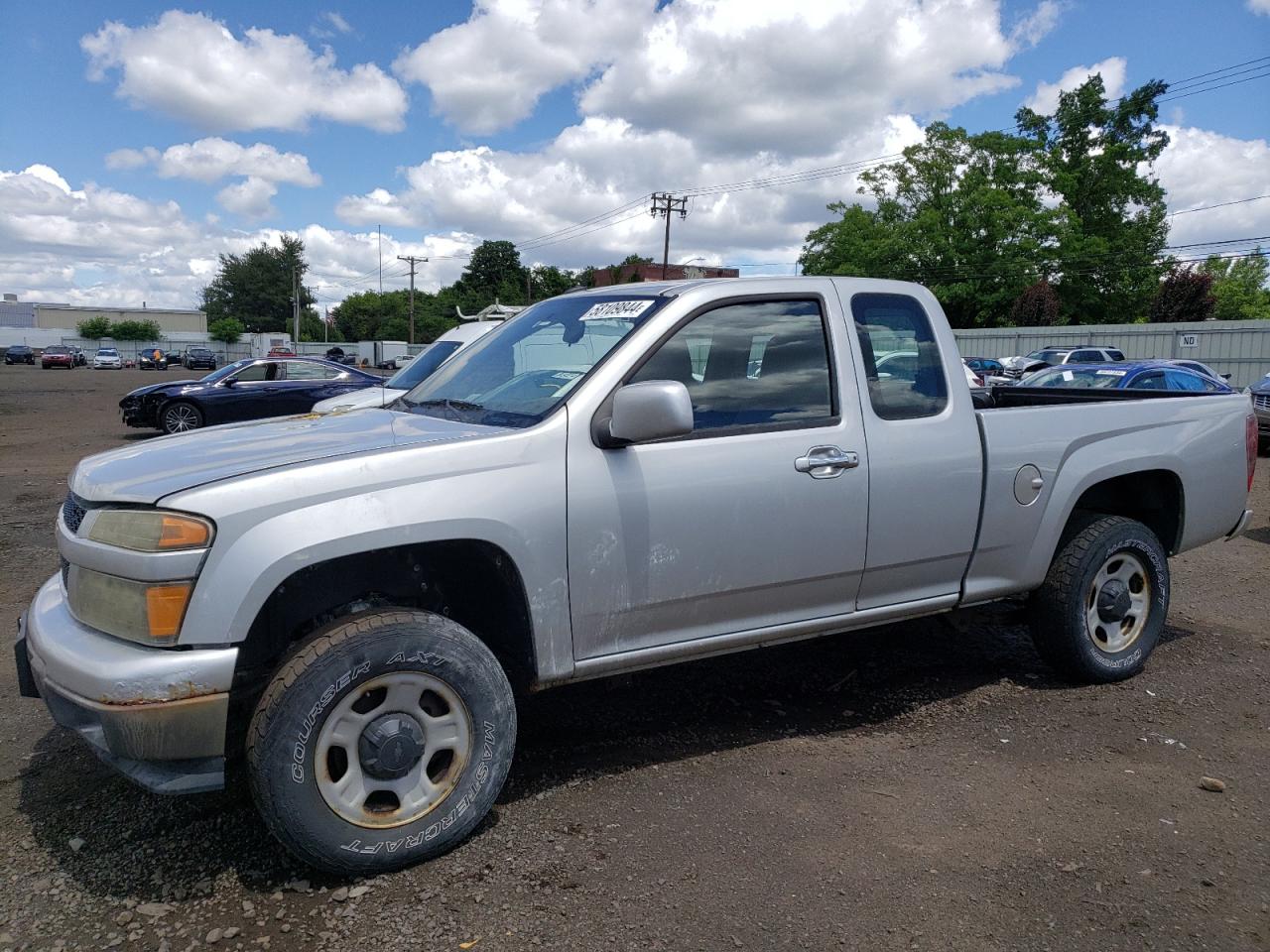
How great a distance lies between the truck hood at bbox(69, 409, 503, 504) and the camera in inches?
113

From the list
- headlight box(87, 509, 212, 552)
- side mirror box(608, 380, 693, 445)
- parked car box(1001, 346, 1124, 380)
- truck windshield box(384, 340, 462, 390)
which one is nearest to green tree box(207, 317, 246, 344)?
parked car box(1001, 346, 1124, 380)

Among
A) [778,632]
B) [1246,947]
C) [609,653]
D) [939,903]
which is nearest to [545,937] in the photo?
[609,653]

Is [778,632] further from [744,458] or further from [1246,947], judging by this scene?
[1246,947]

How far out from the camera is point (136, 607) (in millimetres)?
2678

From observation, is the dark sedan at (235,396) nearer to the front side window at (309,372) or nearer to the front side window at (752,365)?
the front side window at (309,372)

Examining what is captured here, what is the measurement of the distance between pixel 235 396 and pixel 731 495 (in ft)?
48.9

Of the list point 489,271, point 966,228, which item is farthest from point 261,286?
point 966,228

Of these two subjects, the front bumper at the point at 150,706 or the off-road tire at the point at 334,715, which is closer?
the front bumper at the point at 150,706

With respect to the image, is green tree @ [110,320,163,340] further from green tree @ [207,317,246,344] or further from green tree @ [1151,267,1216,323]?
green tree @ [1151,267,1216,323]

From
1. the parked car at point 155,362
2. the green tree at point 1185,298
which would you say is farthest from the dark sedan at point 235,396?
the parked car at point 155,362

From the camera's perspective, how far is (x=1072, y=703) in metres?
4.43

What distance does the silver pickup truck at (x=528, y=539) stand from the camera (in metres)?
2.71

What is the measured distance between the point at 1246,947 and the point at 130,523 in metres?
3.37

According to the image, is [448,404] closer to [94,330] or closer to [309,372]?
[309,372]
